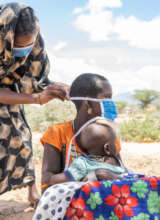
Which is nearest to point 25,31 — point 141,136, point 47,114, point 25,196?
Result: point 25,196

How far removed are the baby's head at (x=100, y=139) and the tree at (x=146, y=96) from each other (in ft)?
98.1

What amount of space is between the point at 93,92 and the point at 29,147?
158cm

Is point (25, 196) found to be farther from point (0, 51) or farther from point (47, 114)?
point (47, 114)

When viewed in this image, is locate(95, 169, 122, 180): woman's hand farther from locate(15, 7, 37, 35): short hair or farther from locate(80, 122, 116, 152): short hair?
locate(15, 7, 37, 35): short hair

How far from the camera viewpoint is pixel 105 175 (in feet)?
5.91

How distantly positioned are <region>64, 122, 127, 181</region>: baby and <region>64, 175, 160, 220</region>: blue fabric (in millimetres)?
103

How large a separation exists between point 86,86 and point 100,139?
1.11ft

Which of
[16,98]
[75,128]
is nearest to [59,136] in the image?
[75,128]

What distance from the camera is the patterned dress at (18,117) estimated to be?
316 centimetres

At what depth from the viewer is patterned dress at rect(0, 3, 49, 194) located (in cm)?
316

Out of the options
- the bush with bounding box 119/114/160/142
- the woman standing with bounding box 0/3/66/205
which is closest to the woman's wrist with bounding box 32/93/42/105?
the woman standing with bounding box 0/3/66/205

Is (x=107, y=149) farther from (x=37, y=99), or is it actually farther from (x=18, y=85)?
(x=18, y=85)

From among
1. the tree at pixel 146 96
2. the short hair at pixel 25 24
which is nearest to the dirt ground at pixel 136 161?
the short hair at pixel 25 24

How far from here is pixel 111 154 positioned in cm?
201
